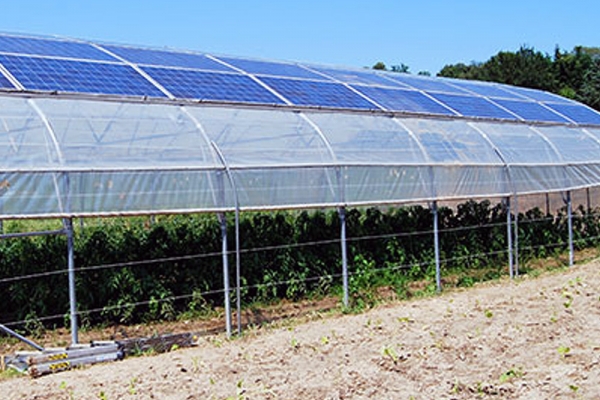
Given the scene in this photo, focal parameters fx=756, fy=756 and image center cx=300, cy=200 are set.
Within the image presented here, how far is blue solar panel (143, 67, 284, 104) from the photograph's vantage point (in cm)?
1267

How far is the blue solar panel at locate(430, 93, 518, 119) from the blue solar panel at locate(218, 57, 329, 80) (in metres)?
3.29

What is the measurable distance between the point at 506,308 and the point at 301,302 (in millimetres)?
3558

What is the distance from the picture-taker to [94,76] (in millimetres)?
12125

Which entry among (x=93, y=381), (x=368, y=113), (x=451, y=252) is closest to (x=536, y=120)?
(x=451, y=252)

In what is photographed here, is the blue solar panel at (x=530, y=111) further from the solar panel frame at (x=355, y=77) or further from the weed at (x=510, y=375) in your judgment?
the weed at (x=510, y=375)

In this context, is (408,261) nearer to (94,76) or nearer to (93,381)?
(94,76)

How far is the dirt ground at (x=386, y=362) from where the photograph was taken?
7.22m

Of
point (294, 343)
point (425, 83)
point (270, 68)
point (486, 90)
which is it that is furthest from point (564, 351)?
point (486, 90)

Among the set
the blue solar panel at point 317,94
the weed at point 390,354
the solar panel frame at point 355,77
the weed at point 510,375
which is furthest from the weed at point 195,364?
the solar panel frame at point 355,77

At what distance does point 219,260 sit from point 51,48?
15.8 ft

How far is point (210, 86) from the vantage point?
526 inches

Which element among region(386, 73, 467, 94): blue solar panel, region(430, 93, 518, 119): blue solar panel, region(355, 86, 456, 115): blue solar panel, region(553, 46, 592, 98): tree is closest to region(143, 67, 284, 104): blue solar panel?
region(355, 86, 456, 115): blue solar panel

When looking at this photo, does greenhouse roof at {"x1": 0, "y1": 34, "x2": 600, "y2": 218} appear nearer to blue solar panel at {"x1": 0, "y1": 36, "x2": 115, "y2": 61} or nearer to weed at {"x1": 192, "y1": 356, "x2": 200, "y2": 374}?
blue solar panel at {"x1": 0, "y1": 36, "x2": 115, "y2": 61}

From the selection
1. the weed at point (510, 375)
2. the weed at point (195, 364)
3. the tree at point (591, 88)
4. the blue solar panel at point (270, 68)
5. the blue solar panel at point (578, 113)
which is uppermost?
the tree at point (591, 88)
